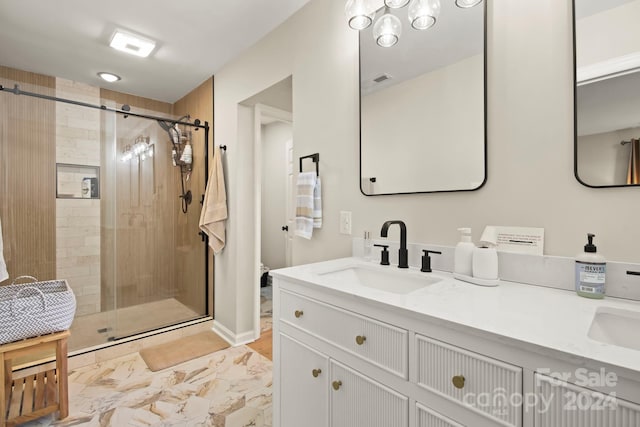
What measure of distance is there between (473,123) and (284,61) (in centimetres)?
144

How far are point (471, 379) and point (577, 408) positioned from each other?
19 cm

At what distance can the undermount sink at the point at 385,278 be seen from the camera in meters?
1.19

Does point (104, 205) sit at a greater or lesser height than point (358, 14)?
lesser

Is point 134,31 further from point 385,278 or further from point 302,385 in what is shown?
point 302,385

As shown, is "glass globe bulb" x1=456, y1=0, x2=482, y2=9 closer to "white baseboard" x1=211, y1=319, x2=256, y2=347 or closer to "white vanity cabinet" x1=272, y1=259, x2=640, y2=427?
"white vanity cabinet" x1=272, y1=259, x2=640, y2=427

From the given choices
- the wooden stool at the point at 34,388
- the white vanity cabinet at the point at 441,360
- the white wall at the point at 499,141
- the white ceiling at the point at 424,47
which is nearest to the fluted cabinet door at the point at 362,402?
the white vanity cabinet at the point at 441,360

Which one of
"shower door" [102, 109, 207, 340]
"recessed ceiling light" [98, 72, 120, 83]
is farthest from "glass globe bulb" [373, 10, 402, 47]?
"recessed ceiling light" [98, 72, 120, 83]

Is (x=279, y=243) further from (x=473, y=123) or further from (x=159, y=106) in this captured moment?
(x=473, y=123)

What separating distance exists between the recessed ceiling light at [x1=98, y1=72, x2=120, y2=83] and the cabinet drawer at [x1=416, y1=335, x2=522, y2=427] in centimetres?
343

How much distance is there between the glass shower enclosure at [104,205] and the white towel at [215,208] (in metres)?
0.31

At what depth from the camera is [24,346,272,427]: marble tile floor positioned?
1.64 metres

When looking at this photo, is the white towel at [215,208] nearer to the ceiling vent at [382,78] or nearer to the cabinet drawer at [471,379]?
the ceiling vent at [382,78]

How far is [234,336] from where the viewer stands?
2.57m

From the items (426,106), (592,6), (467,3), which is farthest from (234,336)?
(592,6)
